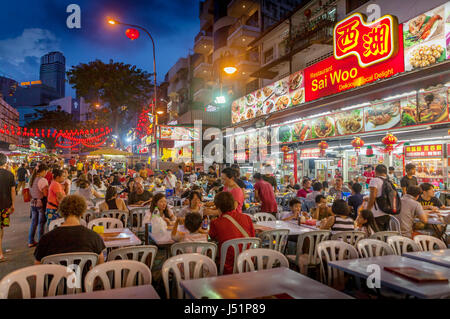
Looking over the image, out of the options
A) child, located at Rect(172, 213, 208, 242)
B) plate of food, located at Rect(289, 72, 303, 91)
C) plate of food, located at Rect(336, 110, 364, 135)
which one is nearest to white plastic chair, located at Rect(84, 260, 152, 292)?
child, located at Rect(172, 213, 208, 242)

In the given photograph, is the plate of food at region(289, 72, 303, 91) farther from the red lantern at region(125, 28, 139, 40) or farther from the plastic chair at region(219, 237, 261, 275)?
the plastic chair at region(219, 237, 261, 275)

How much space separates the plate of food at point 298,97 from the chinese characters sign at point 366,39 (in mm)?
2033

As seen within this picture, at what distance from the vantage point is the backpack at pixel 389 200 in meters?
6.14

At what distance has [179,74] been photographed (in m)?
33.6

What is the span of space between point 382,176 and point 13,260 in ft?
26.2

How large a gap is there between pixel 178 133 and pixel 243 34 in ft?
27.9

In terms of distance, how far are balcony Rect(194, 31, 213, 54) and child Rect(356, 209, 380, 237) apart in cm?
2509

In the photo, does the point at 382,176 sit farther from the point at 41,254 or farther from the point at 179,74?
the point at 179,74

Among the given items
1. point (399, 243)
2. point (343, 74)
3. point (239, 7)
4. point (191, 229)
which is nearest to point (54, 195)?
point (191, 229)

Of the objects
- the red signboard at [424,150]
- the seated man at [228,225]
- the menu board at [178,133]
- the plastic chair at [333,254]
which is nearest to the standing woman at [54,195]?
the seated man at [228,225]

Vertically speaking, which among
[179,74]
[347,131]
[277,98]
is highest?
[179,74]

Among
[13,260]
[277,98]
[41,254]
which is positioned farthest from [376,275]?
[277,98]

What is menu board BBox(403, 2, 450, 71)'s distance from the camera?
6992mm

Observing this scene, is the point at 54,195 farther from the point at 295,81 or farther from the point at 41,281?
the point at 295,81
